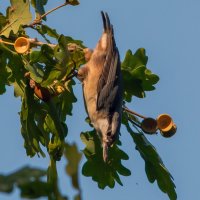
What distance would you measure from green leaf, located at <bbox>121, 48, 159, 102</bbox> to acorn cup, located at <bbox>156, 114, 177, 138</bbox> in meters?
0.24

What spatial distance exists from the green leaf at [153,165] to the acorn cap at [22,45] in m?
1.06

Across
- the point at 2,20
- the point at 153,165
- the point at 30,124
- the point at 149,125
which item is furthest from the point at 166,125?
the point at 2,20

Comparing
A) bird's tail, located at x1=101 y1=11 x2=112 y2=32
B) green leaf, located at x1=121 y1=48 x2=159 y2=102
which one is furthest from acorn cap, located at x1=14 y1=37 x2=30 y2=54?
bird's tail, located at x1=101 y1=11 x2=112 y2=32

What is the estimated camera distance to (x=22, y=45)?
3.41 m

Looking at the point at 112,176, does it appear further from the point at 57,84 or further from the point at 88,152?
the point at 57,84

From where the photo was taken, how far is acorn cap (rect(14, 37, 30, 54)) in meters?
3.40

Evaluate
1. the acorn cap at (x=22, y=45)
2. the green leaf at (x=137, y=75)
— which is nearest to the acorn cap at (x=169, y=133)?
the green leaf at (x=137, y=75)

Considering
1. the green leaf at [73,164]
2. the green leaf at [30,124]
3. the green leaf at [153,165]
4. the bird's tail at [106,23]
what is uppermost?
the bird's tail at [106,23]

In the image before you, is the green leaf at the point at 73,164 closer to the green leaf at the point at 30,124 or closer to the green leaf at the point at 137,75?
the green leaf at the point at 30,124

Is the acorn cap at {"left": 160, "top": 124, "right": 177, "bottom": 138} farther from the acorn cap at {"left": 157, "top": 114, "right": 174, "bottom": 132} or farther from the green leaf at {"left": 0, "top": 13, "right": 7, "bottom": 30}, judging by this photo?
the green leaf at {"left": 0, "top": 13, "right": 7, "bottom": 30}

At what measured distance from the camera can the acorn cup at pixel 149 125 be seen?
3.76 meters

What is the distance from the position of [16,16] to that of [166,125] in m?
1.40

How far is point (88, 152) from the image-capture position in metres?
4.16

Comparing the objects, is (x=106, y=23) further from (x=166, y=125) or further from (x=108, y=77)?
(x=166, y=125)
